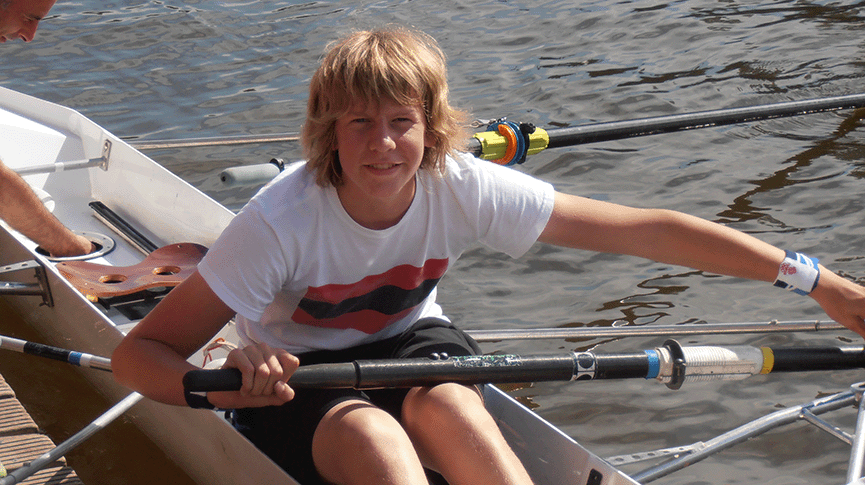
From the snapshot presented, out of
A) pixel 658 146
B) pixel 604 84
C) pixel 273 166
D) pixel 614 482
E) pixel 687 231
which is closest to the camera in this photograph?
pixel 614 482

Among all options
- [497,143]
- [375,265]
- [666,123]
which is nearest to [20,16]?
[375,265]

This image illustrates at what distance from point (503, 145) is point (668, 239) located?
1.32 metres

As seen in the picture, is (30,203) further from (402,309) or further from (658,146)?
(658,146)

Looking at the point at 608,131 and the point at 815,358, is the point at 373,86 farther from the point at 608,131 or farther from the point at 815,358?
the point at 608,131

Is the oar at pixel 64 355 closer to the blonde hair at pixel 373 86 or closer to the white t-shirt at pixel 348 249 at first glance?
the white t-shirt at pixel 348 249

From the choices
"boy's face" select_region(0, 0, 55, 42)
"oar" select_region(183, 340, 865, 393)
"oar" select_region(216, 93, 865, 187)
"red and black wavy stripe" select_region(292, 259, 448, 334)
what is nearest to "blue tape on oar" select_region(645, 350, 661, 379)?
"oar" select_region(183, 340, 865, 393)

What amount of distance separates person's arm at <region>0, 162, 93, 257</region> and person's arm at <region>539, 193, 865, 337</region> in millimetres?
2246

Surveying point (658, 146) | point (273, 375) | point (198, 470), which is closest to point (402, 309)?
point (273, 375)

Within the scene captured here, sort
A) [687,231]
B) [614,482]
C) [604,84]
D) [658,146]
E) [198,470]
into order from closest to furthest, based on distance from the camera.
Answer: [614,482] → [687,231] → [198,470] → [658,146] → [604,84]

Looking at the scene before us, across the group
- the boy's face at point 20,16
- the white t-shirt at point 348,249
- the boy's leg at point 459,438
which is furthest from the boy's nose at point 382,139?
the boy's face at point 20,16

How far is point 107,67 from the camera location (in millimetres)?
6598

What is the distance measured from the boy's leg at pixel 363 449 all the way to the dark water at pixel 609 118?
0.94 m

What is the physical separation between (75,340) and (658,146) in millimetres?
3423

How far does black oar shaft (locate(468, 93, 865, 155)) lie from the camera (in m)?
3.50
